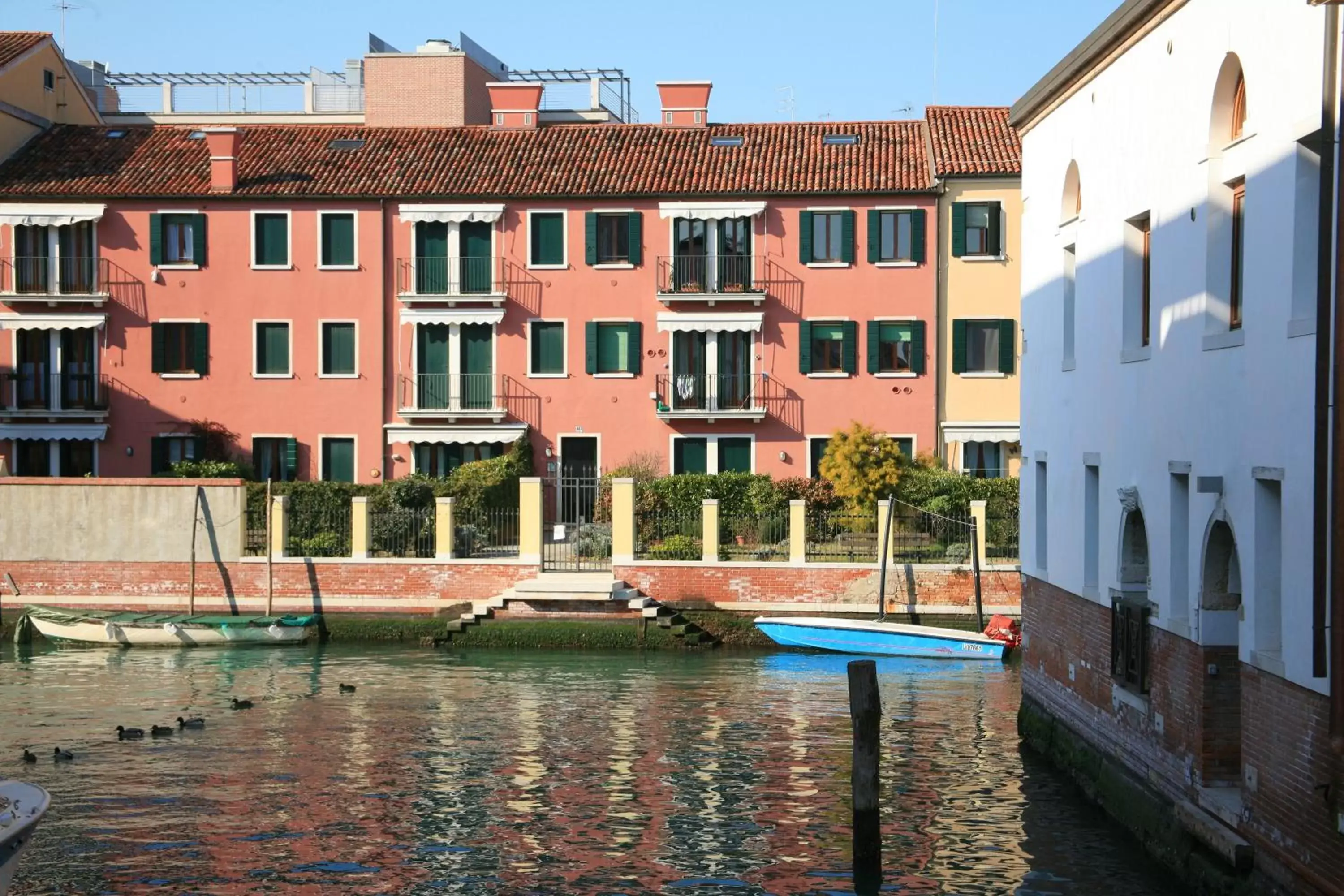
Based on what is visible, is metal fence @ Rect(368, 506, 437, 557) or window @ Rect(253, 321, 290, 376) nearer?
metal fence @ Rect(368, 506, 437, 557)

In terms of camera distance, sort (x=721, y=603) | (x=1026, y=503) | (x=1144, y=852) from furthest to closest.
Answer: (x=721, y=603) < (x=1026, y=503) < (x=1144, y=852)

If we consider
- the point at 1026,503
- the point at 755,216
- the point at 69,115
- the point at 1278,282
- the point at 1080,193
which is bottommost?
the point at 1026,503

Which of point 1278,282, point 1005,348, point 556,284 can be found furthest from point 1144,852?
point 556,284

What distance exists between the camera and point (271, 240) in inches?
1606

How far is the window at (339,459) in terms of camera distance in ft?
133

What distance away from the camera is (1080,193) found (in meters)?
18.8

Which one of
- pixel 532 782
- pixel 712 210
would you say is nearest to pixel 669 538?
pixel 712 210

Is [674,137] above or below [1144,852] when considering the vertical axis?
above

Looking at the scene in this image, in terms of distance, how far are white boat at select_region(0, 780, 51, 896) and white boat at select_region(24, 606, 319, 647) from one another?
1800cm

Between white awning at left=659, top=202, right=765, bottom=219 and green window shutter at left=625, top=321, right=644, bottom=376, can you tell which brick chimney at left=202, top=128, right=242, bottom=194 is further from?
white awning at left=659, top=202, right=765, bottom=219

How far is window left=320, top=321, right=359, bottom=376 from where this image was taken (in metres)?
40.8

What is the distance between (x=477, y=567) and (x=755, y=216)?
12303 millimetres

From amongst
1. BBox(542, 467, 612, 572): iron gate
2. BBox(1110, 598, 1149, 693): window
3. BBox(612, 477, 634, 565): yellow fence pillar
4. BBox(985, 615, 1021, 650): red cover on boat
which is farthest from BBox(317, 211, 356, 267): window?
BBox(1110, 598, 1149, 693): window

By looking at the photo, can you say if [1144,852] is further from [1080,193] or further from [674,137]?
[674,137]
